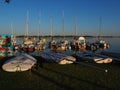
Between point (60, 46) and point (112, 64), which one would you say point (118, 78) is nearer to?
point (112, 64)

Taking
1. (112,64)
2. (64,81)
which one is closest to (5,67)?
(64,81)

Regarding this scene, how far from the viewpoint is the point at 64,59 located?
1898 cm

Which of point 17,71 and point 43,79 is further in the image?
point 17,71

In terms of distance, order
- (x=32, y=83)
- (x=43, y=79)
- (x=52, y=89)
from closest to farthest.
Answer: (x=52, y=89) < (x=32, y=83) < (x=43, y=79)

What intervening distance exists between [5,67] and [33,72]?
232 centimetres

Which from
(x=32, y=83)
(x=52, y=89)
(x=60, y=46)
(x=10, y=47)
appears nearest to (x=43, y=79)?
(x=32, y=83)

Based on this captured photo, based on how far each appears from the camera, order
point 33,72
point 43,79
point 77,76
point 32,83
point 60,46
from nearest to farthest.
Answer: point 32,83
point 43,79
point 77,76
point 33,72
point 60,46

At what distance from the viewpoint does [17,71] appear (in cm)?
1502

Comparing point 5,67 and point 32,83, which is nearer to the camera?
point 32,83

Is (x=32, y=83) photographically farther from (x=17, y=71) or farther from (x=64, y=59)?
(x=64, y=59)

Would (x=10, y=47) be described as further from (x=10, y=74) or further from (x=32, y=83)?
(x=32, y=83)

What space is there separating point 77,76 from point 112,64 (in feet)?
22.6

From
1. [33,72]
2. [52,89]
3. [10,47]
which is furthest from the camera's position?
[10,47]

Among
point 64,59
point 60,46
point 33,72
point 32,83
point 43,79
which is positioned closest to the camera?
point 32,83
